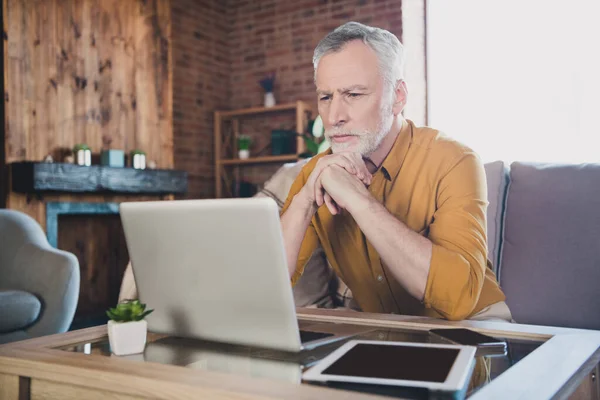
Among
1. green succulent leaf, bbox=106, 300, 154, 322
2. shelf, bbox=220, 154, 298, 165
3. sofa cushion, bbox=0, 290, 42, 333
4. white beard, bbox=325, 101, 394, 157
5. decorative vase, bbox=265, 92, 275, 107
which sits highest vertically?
decorative vase, bbox=265, 92, 275, 107

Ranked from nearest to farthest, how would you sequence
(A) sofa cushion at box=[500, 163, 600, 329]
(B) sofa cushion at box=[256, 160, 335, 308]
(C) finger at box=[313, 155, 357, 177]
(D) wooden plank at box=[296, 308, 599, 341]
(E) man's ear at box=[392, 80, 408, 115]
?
(D) wooden plank at box=[296, 308, 599, 341] → (C) finger at box=[313, 155, 357, 177] → (E) man's ear at box=[392, 80, 408, 115] → (A) sofa cushion at box=[500, 163, 600, 329] → (B) sofa cushion at box=[256, 160, 335, 308]

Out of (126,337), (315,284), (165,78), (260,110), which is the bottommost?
(315,284)

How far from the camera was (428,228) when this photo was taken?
1.53 metres

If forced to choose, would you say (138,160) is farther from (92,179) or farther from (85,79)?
(85,79)

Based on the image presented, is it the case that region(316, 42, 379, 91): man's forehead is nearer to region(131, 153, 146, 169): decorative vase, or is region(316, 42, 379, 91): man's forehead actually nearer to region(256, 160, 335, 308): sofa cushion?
region(256, 160, 335, 308): sofa cushion

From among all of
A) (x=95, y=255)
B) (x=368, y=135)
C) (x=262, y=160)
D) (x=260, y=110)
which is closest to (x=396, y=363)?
(x=368, y=135)

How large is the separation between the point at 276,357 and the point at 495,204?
4.87 feet

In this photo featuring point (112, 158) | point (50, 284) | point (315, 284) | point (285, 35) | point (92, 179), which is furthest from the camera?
point (285, 35)

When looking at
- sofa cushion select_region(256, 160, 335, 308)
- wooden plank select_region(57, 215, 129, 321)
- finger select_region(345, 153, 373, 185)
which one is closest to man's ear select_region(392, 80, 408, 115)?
finger select_region(345, 153, 373, 185)

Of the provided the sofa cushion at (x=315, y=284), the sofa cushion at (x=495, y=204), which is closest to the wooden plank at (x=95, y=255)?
the sofa cushion at (x=315, y=284)

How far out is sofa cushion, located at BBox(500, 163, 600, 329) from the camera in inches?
77.4

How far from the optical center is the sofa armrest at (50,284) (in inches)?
109

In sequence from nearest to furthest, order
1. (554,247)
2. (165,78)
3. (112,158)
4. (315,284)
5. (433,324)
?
(433,324)
(554,247)
(315,284)
(112,158)
(165,78)

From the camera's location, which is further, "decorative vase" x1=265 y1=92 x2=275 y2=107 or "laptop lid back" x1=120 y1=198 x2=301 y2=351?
"decorative vase" x1=265 y1=92 x2=275 y2=107
